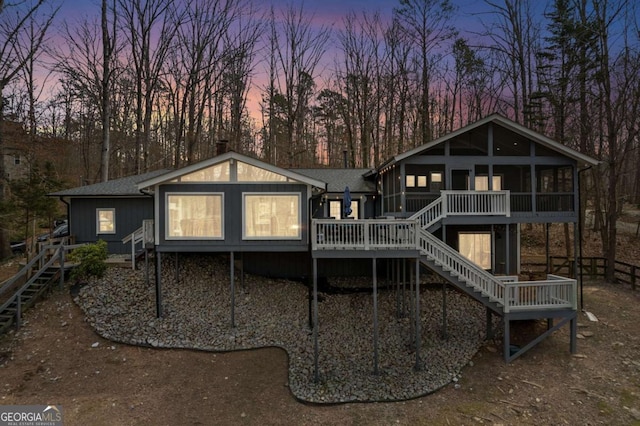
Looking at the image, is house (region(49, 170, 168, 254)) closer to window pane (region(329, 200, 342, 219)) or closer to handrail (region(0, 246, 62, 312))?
handrail (region(0, 246, 62, 312))

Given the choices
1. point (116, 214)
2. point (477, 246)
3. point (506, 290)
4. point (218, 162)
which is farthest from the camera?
point (116, 214)

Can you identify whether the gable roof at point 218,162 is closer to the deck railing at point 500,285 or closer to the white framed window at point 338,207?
the deck railing at point 500,285

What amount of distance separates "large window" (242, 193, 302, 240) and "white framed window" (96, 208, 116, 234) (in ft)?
28.0

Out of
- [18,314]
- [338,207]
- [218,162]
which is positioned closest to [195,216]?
[218,162]

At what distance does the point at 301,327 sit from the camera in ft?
37.3

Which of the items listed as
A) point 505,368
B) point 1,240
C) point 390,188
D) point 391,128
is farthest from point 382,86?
point 1,240

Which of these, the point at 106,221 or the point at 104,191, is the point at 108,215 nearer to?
the point at 106,221

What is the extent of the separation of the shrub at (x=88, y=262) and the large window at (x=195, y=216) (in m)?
4.03

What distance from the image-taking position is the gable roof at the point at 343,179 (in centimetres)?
1594

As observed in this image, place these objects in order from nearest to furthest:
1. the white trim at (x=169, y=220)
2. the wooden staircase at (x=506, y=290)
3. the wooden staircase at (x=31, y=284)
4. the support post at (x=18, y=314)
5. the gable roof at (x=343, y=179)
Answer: the wooden staircase at (x=506, y=290)
the support post at (x=18, y=314)
the wooden staircase at (x=31, y=284)
the white trim at (x=169, y=220)
the gable roof at (x=343, y=179)

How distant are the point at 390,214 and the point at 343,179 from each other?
417cm

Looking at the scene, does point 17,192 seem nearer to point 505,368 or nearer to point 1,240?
point 1,240

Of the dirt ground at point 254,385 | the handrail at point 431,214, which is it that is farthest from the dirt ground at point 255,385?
the handrail at point 431,214

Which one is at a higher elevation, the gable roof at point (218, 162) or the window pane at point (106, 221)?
the gable roof at point (218, 162)
